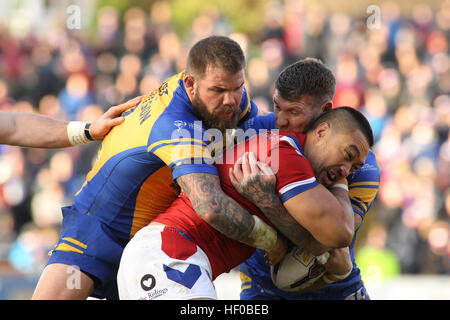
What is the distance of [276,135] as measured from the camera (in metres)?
4.27

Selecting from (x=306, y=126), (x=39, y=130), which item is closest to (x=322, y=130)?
(x=306, y=126)

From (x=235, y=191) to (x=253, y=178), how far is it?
222mm

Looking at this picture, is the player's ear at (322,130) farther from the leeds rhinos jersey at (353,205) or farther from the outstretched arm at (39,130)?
the outstretched arm at (39,130)

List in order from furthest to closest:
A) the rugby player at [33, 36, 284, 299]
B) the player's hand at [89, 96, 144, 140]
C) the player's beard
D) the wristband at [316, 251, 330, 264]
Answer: the player's hand at [89, 96, 144, 140], the player's beard, the wristband at [316, 251, 330, 264], the rugby player at [33, 36, 284, 299]

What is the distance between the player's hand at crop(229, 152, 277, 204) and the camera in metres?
3.96

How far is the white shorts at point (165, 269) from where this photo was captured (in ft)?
12.8

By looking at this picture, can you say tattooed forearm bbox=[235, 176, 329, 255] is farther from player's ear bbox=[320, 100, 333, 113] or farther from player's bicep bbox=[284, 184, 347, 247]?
player's ear bbox=[320, 100, 333, 113]

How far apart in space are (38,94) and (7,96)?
585 millimetres

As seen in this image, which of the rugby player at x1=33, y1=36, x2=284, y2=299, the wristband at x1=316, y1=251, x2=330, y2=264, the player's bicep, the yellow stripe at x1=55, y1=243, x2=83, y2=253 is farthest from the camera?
the yellow stripe at x1=55, y1=243, x2=83, y2=253

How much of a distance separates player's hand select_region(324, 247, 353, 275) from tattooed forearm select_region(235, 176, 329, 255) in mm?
318

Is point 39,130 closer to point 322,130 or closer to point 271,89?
point 322,130

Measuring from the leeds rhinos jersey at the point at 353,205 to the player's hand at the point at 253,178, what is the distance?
3.39 ft

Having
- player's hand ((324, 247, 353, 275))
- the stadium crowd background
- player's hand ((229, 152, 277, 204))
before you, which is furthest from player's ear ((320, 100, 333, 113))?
the stadium crowd background
